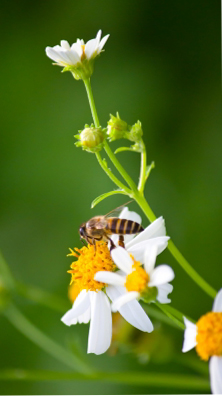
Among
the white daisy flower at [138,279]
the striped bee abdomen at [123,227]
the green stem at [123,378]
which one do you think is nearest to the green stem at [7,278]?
the green stem at [123,378]

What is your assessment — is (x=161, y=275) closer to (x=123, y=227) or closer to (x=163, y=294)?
(x=163, y=294)

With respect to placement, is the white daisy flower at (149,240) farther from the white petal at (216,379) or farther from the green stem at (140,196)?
the white petal at (216,379)

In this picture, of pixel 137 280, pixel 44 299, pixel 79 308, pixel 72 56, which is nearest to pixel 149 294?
pixel 137 280

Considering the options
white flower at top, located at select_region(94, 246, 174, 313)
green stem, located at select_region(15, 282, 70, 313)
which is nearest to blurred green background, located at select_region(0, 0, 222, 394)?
green stem, located at select_region(15, 282, 70, 313)

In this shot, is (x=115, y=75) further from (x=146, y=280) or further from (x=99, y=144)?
(x=146, y=280)

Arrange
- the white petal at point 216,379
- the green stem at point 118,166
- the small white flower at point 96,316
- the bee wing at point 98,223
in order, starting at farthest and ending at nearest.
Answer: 1. the bee wing at point 98,223
2. the small white flower at point 96,316
3. the green stem at point 118,166
4. the white petal at point 216,379

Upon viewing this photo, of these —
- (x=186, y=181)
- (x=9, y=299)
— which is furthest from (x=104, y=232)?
(x=186, y=181)
